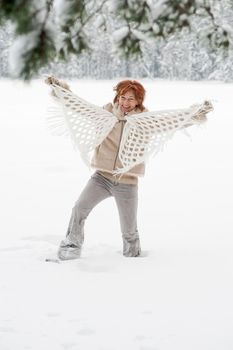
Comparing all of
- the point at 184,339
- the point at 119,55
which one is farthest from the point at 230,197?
the point at 119,55

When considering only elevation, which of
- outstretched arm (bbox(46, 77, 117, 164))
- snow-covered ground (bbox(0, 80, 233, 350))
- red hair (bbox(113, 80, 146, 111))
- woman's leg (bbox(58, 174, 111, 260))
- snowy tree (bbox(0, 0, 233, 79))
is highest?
snowy tree (bbox(0, 0, 233, 79))

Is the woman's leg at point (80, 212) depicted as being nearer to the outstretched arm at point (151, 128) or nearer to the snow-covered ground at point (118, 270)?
the snow-covered ground at point (118, 270)

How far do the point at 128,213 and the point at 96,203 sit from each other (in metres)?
0.30

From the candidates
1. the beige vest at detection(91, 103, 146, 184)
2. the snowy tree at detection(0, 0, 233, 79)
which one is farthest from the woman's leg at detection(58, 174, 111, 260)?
the snowy tree at detection(0, 0, 233, 79)

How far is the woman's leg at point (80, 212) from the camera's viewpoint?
17.2 ft

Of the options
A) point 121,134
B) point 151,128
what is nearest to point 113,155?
point 121,134

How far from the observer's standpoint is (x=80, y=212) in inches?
210

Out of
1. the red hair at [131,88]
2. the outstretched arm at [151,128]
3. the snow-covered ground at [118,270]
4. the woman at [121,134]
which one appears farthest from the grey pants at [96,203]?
the red hair at [131,88]

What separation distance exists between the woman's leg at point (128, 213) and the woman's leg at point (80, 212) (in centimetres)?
14

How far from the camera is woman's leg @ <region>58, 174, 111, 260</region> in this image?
5254 mm

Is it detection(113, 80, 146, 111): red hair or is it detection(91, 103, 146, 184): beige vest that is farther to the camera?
detection(91, 103, 146, 184): beige vest

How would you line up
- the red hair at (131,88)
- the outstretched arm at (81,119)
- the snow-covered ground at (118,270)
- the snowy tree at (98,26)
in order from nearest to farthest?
the snowy tree at (98,26), the snow-covered ground at (118,270), the red hair at (131,88), the outstretched arm at (81,119)

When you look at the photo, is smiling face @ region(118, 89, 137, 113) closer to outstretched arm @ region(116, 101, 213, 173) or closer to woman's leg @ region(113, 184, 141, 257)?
outstretched arm @ region(116, 101, 213, 173)

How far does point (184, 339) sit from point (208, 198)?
4920 millimetres
